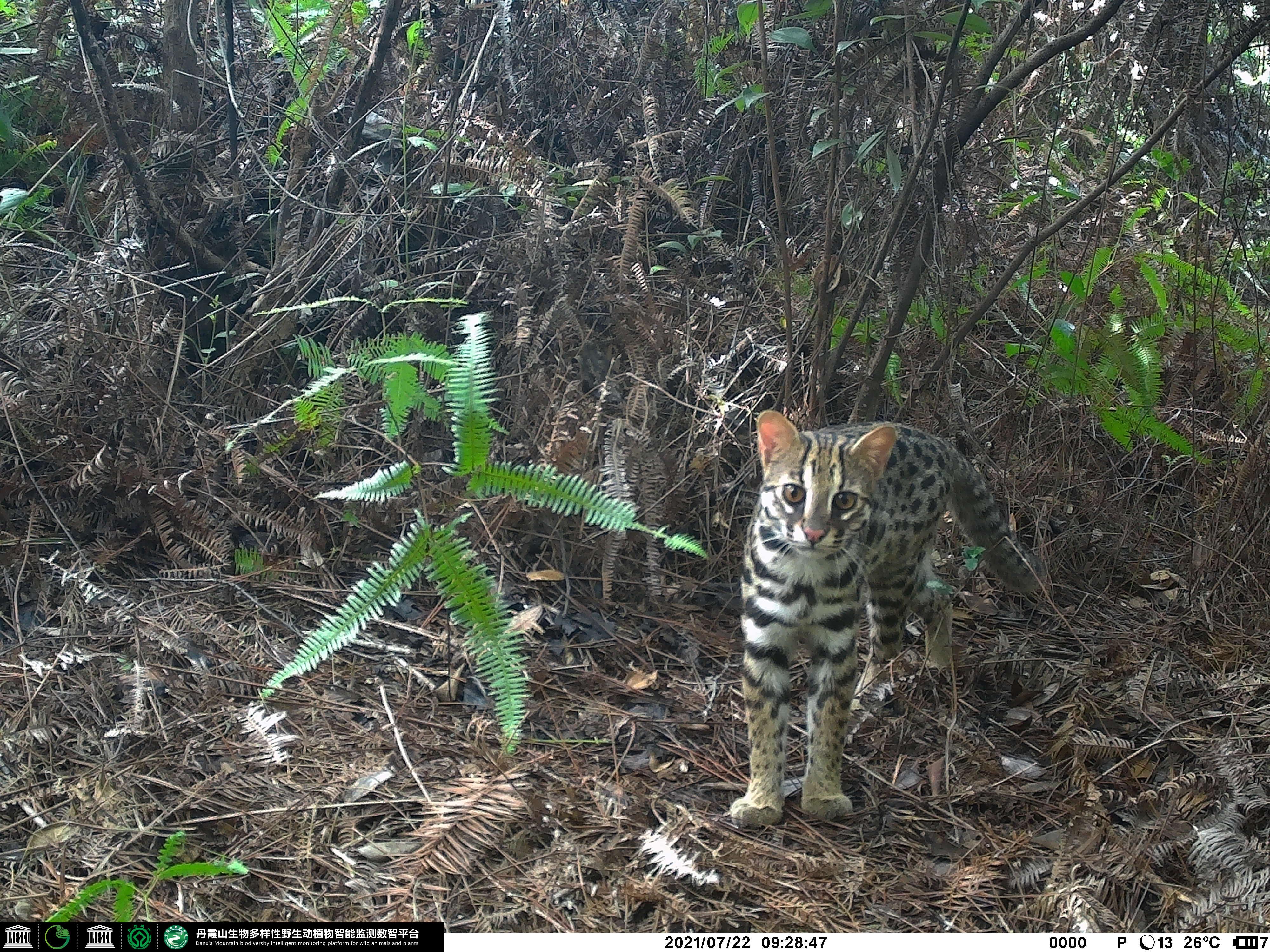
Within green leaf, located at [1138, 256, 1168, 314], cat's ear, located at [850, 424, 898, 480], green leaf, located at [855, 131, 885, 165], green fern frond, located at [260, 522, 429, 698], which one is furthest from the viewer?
green leaf, located at [1138, 256, 1168, 314]

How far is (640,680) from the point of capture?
4715 millimetres

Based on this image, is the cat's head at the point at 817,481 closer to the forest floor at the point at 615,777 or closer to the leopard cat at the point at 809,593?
the leopard cat at the point at 809,593

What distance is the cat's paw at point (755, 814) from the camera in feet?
13.1

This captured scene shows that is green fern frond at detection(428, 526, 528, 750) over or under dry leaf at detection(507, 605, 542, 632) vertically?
over

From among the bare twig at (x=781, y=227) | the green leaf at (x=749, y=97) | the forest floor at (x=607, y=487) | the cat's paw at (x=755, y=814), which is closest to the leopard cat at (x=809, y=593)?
the cat's paw at (x=755, y=814)

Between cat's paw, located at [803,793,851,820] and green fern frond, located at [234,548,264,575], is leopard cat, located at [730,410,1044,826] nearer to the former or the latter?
cat's paw, located at [803,793,851,820]

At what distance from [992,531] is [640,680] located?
72.7 inches

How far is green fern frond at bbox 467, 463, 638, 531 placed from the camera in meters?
3.61

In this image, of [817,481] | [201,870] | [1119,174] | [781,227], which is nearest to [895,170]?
[781,227]

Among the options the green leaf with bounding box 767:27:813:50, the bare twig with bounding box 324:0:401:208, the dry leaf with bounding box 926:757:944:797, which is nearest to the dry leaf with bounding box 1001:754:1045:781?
the dry leaf with bounding box 926:757:944:797

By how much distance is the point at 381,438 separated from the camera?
17.4 feet

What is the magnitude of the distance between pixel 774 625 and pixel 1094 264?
3037mm

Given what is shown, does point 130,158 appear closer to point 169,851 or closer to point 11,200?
point 11,200

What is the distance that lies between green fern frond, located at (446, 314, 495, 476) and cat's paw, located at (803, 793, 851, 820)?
1766mm
